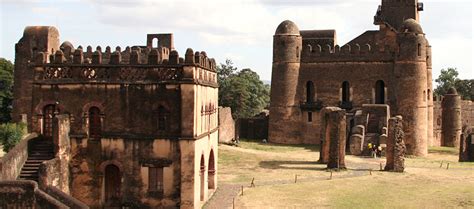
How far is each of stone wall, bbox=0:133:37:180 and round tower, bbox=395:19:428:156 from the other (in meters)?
30.3

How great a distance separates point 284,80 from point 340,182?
1946cm

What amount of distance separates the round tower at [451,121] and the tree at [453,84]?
3291 cm

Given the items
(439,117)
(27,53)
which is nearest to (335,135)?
(439,117)

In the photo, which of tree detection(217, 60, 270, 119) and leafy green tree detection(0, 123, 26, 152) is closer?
leafy green tree detection(0, 123, 26, 152)

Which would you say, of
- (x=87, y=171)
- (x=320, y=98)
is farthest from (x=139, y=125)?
(x=320, y=98)

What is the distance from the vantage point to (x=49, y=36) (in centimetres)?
4747

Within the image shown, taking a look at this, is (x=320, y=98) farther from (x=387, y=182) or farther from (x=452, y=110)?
(x=387, y=182)

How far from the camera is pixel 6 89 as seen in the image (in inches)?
2717

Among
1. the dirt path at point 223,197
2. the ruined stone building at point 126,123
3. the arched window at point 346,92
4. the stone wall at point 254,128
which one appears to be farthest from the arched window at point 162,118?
Answer: the stone wall at point 254,128

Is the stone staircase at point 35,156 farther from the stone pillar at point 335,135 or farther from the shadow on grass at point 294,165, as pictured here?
the stone pillar at point 335,135

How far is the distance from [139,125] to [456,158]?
2996cm

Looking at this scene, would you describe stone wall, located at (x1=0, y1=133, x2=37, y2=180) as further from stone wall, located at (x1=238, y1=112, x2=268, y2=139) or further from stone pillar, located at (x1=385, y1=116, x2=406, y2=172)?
stone wall, located at (x1=238, y1=112, x2=268, y2=139)

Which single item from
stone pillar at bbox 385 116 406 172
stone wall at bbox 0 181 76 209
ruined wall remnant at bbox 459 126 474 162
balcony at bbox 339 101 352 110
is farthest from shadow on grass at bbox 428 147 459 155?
stone wall at bbox 0 181 76 209

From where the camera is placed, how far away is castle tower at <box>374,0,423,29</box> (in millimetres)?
51469
